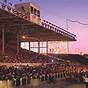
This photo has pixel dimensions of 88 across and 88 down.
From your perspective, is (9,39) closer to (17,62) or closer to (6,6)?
(17,62)

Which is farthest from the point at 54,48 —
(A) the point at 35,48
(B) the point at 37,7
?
(B) the point at 37,7

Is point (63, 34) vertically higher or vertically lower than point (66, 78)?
higher

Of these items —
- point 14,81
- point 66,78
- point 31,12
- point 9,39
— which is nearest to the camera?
point 14,81

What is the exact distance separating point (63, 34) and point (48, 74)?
67.6 ft

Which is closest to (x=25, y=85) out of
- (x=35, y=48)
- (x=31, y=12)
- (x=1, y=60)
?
(x=1, y=60)

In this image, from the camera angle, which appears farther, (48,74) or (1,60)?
(1,60)

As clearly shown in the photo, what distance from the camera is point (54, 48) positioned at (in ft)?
241

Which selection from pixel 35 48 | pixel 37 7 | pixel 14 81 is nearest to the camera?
pixel 14 81

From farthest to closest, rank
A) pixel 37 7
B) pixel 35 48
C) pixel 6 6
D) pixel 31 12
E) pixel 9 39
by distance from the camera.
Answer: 1. pixel 35 48
2. pixel 9 39
3. pixel 37 7
4. pixel 31 12
5. pixel 6 6

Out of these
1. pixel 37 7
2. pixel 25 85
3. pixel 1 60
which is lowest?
pixel 25 85

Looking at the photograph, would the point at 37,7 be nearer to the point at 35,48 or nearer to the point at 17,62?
the point at 17,62

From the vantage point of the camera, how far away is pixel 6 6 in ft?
102

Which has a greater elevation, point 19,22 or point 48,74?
point 19,22

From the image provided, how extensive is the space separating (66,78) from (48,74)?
3081 mm
